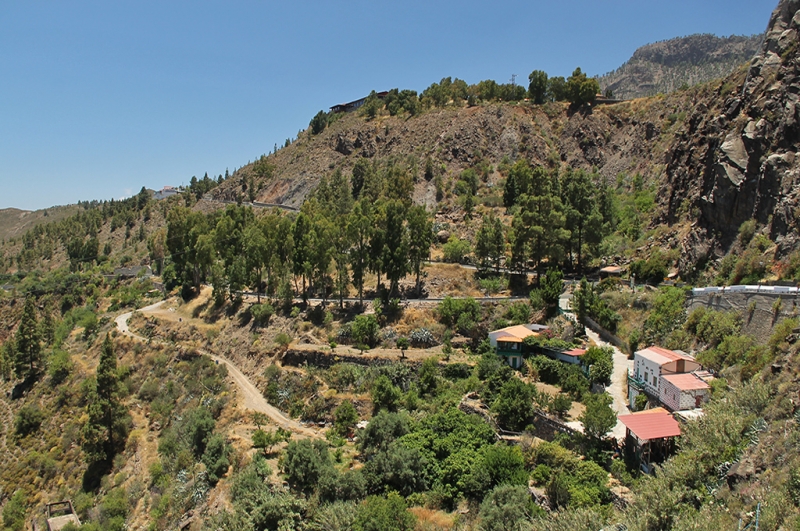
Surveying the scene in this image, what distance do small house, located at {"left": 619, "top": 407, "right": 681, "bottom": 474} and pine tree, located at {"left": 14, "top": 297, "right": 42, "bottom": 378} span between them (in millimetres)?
55292

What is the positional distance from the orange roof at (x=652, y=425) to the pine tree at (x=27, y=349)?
55059mm

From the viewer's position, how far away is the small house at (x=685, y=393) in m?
23.7

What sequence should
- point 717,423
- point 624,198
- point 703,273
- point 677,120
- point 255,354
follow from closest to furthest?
point 717,423
point 703,273
point 255,354
point 624,198
point 677,120

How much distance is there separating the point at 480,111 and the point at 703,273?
180 feet

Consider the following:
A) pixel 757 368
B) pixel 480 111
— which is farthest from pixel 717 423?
pixel 480 111

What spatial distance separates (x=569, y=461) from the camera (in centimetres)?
2261

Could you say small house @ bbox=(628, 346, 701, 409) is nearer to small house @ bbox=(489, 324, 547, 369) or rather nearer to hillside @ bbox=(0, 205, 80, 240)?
small house @ bbox=(489, 324, 547, 369)

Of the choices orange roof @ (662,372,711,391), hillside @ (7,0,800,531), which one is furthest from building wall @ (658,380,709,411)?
Answer: hillside @ (7,0,800,531)

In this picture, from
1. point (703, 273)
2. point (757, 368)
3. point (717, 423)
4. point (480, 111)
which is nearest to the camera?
point (717, 423)

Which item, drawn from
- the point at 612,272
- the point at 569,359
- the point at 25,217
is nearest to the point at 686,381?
the point at 569,359

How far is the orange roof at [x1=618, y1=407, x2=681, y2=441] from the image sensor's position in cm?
2131

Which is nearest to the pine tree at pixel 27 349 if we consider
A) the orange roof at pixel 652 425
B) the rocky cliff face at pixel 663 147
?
the rocky cliff face at pixel 663 147

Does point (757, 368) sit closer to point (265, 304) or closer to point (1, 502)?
→ point (265, 304)

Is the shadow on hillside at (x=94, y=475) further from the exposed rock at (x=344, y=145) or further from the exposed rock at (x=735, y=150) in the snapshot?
the exposed rock at (x=344, y=145)
